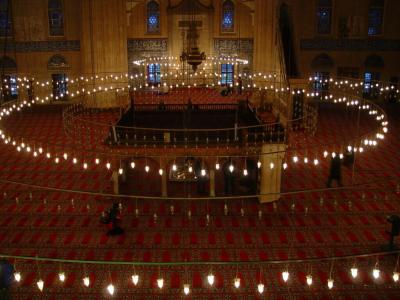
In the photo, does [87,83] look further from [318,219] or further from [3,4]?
[318,219]

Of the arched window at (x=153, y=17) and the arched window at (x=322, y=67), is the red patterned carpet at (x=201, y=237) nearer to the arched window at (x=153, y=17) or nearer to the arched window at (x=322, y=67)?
the arched window at (x=322, y=67)

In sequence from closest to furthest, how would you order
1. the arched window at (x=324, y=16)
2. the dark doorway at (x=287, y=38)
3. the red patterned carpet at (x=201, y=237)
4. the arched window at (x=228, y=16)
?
the red patterned carpet at (x=201, y=237), the dark doorway at (x=287, y=38), the arched window at (x=324, y=16), the arched window at (x=228, y=16)

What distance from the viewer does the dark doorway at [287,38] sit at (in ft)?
44.5

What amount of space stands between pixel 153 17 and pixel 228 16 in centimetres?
250

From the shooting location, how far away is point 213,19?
1592 cm

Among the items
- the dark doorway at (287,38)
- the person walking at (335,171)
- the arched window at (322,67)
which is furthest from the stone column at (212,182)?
the arched window at (322,67)

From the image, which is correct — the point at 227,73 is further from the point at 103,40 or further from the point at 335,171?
the point at 335,171

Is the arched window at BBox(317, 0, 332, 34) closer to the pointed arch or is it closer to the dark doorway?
the dark doorway

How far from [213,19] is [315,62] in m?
3.62

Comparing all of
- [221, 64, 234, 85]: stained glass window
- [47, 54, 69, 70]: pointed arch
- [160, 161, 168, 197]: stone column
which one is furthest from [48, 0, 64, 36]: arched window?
[160, 161, 168, 197]: stone column

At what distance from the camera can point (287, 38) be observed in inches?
571

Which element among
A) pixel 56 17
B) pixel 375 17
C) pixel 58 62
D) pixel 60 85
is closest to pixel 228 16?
pixel 375 17

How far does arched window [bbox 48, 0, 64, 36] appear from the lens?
15.0m

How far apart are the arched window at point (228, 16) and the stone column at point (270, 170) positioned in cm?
959
